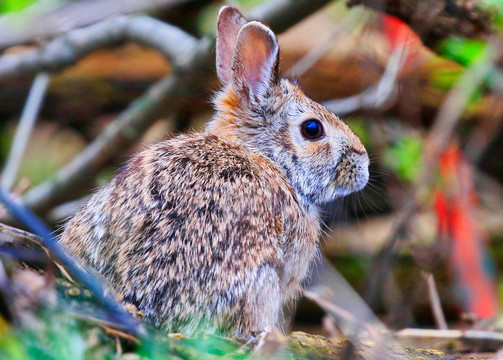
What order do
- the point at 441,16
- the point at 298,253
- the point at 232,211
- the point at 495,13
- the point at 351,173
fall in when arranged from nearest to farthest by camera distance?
the point at 232,211 < the point at 298,253 < the point at 351,173 < the point at 495,13 < the point at 441,16

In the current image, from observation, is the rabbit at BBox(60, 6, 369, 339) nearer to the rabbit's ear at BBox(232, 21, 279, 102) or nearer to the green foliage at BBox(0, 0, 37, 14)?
the rabbit's ear at BBox(232, 21, 279, 102)

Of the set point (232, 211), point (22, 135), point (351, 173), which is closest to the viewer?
point (232, 211)

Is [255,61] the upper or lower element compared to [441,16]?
lower

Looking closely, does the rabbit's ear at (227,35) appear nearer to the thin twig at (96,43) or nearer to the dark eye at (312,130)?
the dark eye at (312,130)

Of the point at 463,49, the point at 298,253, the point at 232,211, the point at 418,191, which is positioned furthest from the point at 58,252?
the point at 463,49

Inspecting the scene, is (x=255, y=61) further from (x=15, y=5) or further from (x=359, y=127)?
(x=359, y=127)

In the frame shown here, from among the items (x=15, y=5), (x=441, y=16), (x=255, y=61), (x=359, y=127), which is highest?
(x=441, y=16)

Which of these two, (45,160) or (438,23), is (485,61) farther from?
(45,160)

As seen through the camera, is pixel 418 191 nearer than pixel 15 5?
Yes
